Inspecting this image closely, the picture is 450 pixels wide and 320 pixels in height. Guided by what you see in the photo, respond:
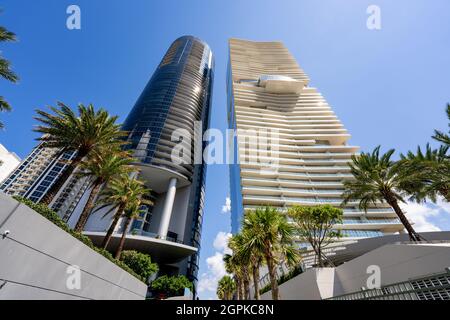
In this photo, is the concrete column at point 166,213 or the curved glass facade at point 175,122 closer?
the concrete column at point 166,213

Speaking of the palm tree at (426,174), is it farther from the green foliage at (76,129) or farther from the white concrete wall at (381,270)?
the green foliage at (76,129)

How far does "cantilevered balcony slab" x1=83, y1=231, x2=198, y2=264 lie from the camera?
42.0 metres

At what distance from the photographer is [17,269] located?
8.38m

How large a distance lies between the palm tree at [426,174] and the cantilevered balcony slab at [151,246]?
4161cm

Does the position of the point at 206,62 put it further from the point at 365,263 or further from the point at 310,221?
the point at 365,263

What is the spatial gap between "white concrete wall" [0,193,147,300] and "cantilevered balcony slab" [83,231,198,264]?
101 feet

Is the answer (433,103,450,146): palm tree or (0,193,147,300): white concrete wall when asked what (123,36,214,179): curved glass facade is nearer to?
(0,193,147,300): white concrete wall

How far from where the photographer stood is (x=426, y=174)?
65.3ft

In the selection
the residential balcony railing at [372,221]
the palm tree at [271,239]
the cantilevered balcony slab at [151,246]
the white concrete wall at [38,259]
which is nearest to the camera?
the white concrete wall at [38,259]

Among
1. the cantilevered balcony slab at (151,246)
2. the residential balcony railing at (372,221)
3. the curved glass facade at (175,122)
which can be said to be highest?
the curved glass facade at (175,122)

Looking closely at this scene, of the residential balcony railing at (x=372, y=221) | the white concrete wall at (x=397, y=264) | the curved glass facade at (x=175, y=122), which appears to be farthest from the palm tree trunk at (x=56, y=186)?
the residential balcony railing at (x=372, y=221)

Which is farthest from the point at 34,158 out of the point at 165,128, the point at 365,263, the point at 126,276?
the point at 365,263

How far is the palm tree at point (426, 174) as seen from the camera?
18.2m

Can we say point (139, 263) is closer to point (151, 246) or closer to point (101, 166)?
point (151, 246)
